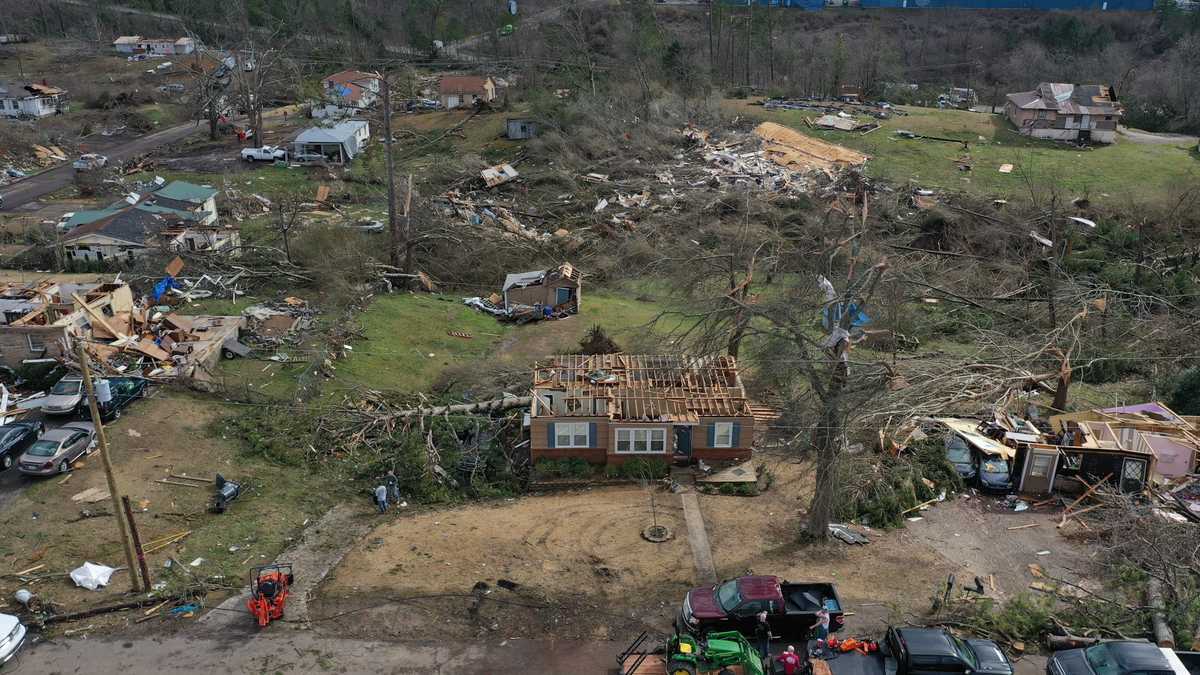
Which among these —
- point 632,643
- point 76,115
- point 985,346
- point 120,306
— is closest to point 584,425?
point 632,643

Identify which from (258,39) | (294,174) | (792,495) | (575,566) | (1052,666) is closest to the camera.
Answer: (1052,666)

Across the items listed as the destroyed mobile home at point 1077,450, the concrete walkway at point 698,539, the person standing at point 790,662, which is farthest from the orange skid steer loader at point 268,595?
the destroyed mobile home at point 1077,450

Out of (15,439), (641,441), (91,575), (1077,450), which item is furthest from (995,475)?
(15,439)

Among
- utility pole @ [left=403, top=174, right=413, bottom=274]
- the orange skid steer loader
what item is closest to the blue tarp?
utility pole @ [left=403, top=174, right=413, bottom=274]

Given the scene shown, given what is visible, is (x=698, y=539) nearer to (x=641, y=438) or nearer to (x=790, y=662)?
(x=641, y=438)

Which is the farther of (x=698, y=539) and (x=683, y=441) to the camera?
(x=683, y=441)

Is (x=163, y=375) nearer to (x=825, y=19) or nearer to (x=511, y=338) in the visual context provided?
(x=511, y=338)

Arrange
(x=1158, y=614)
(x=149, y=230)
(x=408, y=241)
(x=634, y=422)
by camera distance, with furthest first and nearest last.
A: (x=149, y=230) < (x=408, y=241) < (x=634, y=422) < (x=1158, y=614)
